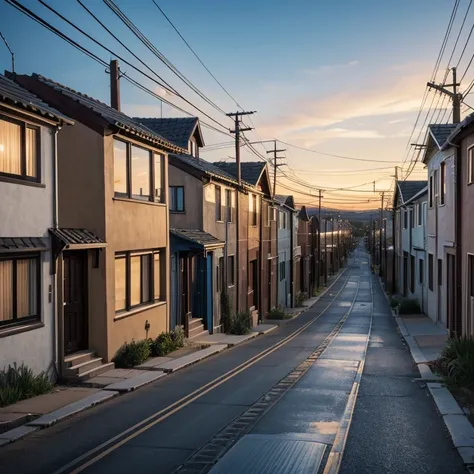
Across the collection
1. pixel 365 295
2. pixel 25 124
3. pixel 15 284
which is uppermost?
pixel 25 124

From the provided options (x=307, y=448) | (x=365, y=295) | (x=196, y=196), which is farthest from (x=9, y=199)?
(x=365, y=295)

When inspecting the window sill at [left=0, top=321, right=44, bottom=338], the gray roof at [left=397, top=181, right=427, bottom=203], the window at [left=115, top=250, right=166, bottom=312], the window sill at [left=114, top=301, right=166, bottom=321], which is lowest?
the window sill at [left=114, top=301, right=166, bottom=321]

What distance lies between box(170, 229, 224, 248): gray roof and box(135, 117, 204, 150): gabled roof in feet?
14.9

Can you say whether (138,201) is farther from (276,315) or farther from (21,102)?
(276,315)

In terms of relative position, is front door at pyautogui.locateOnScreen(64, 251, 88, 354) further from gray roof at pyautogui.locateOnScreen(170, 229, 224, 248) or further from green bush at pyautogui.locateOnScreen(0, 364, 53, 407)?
gray roof at pyautogui.locateOnScreen(170, 229, 224, 248)

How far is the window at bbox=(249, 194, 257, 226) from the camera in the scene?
33978mm

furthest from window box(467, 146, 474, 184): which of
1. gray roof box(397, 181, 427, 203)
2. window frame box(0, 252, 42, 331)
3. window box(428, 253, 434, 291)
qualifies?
gray roof box(397, 181, 427, 203)

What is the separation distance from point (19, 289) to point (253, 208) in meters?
23.6

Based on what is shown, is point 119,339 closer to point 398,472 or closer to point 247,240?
point 398,472

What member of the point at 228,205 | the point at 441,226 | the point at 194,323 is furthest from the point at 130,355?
the point at 228,205

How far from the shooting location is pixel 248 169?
36531mm

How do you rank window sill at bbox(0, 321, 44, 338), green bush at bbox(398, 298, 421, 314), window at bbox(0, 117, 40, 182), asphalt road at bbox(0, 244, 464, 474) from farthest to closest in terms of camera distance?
green bush at bbox(398, 298, 421, 314), window at bbox(0, 117, 40, 182), window sill at bbox(0, 321, 44, 338), asphalt road at bbox(0, 244, 464, 474)

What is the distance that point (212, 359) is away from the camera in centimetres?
1797

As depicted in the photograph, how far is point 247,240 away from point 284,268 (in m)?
17.7
